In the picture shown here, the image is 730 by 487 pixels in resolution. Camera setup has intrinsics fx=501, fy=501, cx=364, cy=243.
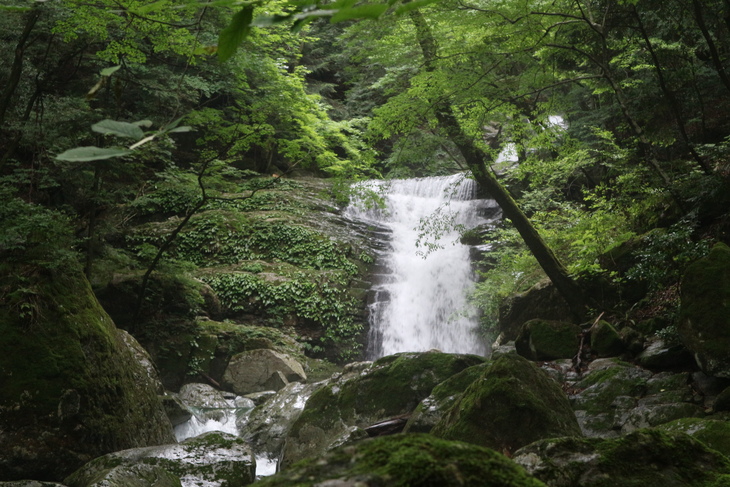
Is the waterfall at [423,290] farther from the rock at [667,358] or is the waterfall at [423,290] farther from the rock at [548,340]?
the rock at [667,358]

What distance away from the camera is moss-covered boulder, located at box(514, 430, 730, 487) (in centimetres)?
175

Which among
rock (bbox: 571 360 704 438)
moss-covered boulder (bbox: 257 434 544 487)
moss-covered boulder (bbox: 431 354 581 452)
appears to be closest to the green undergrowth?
rock (bbox: 571 360 704 438)

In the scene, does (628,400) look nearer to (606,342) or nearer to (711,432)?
(606,342)

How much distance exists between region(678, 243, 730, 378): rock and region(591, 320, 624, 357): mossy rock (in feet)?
5.53

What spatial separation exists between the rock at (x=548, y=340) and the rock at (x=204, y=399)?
4.77m

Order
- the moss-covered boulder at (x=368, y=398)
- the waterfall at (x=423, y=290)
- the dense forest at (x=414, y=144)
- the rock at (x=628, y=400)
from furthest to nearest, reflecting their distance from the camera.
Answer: the waterfall at (x=423, y=290) → the dense forest at (x=414, y=144) → the moss-covered boulder at (x=368, y=398) → the rock at (x=628, y=400)

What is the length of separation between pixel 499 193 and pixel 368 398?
4454 millimetres

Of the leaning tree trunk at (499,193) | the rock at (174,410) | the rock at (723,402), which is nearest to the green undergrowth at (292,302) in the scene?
the rock at (174,410)

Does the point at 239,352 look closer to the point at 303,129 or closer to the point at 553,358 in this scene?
the point at 303,129

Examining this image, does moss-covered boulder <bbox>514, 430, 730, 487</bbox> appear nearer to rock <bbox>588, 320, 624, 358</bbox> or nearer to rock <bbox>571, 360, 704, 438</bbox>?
rock <bbox>571, 360, 704, 438</bbox>

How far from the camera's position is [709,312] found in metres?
4.51

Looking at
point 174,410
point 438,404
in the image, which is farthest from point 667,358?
point 174,410

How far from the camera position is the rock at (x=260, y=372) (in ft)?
31.9

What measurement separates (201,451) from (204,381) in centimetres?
578
